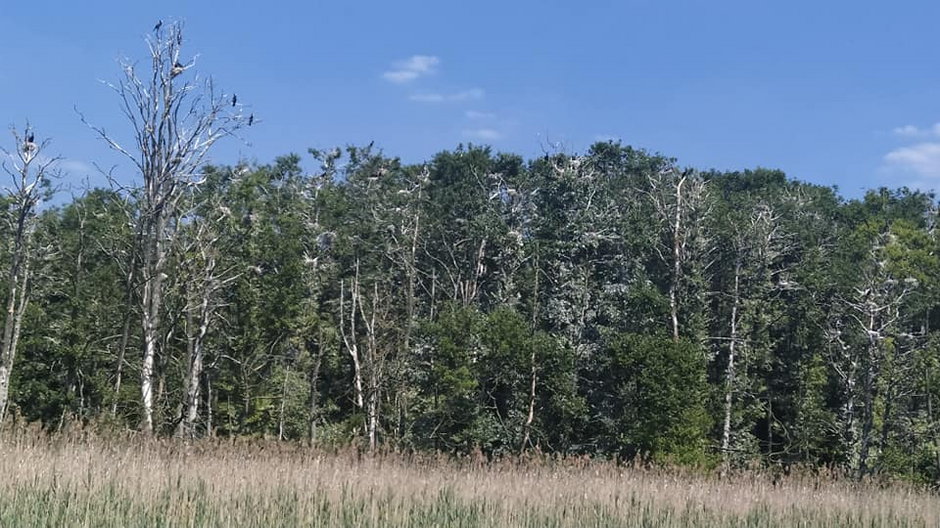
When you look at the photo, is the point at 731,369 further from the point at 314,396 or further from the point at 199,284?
the point at 199,284

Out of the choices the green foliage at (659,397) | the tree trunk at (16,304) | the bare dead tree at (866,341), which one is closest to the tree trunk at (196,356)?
the tree trunk at (16,304)

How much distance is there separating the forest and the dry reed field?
1657cm

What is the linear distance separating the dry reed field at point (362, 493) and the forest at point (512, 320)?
54.4 feet

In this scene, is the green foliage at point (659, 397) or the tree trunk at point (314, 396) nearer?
the green foliage at point (659, 397)

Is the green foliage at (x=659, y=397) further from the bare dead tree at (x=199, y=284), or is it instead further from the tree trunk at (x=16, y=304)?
the tree trunk at (x=16, y=304)

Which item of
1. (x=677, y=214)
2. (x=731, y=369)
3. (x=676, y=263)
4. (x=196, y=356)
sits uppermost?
(x=677, y=214)

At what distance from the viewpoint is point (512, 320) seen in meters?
33.2

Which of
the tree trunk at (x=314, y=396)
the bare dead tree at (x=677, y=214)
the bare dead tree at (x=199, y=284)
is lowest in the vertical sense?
the tree trunk at (x=314, y=396)

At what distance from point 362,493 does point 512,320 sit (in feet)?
80.7

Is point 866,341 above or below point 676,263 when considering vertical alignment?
below

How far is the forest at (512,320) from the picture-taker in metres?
32.0

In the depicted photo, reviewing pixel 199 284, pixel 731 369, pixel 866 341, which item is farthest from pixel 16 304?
pixel 866 341

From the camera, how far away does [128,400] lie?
Answer: 3097 cm

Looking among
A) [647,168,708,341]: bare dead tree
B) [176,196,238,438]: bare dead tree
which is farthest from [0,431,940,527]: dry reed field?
[647,168,708,341]: bare dead tree
